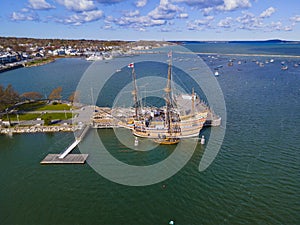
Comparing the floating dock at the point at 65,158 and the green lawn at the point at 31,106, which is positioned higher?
the green lawn at the point at 31,106

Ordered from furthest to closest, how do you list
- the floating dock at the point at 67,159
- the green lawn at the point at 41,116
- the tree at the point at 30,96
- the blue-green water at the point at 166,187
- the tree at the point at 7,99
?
the tree at the point at 30,96, the tree at the point at 7,99, the green lawn at the point at 41,116, the floating dock at the point at 67,159, the blue-green water at the point at 166,187

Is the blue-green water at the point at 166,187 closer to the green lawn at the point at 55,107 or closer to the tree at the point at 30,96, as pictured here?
the green lawn at the point at 55,107

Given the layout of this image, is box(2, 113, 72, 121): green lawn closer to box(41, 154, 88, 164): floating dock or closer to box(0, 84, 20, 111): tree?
box(0, 84, 20, 111): tree

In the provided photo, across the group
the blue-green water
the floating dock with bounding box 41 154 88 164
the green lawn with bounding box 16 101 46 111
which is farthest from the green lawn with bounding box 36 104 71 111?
the floating dock with bounding box 41 154 88 164

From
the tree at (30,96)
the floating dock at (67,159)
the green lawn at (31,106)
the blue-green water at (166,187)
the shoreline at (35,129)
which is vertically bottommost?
the blue-green water at (166,187)

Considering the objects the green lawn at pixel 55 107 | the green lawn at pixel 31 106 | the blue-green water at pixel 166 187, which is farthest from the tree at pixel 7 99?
the blue-green water at pixel 166 187

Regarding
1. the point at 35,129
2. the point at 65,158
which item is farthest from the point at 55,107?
the point at 65,158

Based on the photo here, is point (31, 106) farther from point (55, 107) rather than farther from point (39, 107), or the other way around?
point (55, 107)

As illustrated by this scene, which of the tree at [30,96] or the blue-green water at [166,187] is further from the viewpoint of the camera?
the tree at [30,96]
